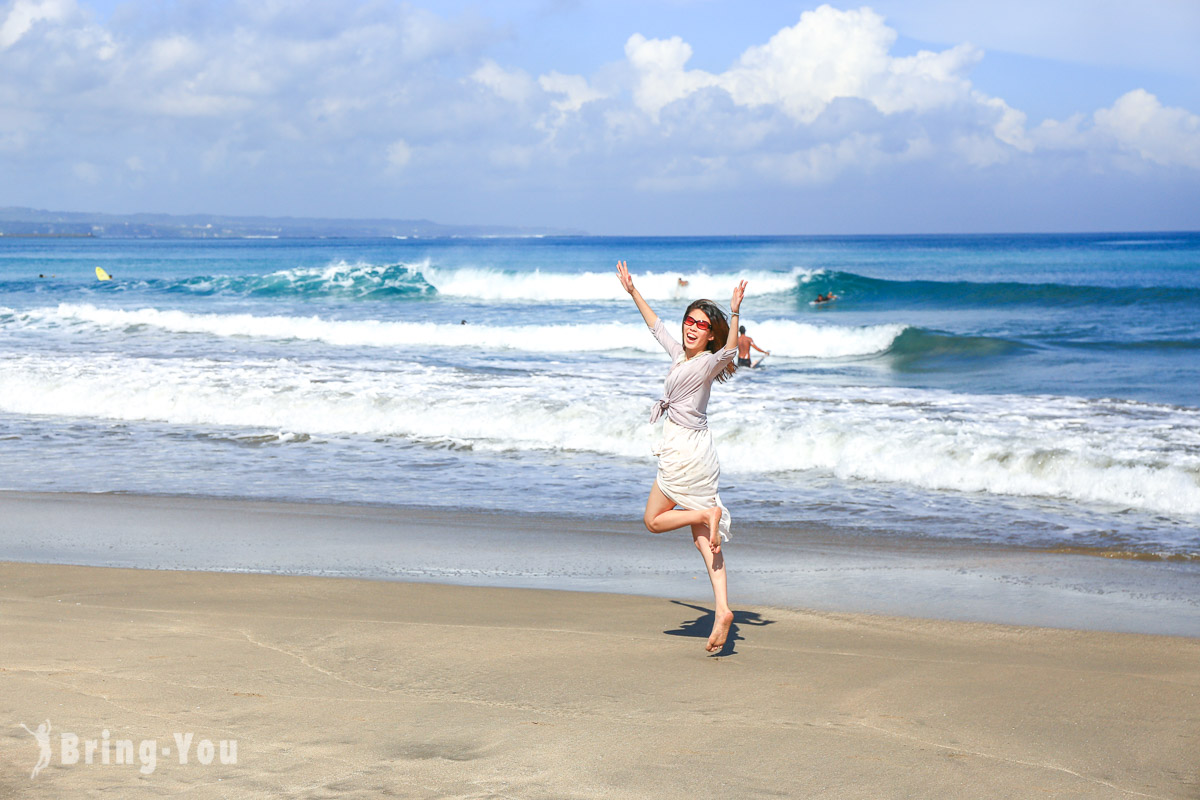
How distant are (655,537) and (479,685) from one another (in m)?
3.43

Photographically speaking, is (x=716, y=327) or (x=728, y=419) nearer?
(x=716, y=327)

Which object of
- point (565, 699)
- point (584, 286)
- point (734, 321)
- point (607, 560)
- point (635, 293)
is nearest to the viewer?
point (565, 699)

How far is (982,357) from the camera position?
71.6 ft

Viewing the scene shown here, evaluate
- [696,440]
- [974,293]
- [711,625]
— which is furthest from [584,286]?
[696,440]

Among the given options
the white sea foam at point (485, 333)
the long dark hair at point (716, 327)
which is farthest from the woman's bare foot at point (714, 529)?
the white sea foam at point (485, 333)

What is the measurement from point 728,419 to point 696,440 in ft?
22.3

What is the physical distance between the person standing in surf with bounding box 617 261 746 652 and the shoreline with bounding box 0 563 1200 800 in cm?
54

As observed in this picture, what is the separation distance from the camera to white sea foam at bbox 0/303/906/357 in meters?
24.1

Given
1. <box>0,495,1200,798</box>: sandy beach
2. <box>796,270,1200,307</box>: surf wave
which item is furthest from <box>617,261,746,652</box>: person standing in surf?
<box>796,270,1200,307</box>: surf wave

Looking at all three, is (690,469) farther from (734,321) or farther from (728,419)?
→ (728,419)

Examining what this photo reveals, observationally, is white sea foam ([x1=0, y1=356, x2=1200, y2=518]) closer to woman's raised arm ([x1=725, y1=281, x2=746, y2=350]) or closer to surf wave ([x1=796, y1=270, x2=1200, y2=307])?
woman's raised arm ([x1=725, y1=281, x2=746, y2=350])

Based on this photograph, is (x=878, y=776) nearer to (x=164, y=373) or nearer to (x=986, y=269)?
(x=164, y=373)

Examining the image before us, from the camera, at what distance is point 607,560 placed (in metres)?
6.63

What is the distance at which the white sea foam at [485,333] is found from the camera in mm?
24109
